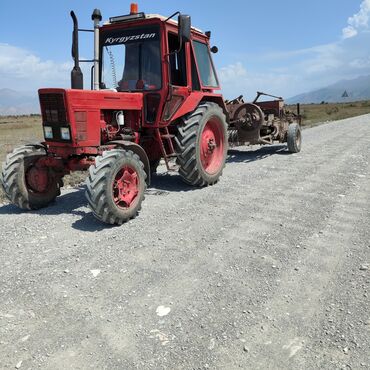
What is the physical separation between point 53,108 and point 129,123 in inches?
53.1

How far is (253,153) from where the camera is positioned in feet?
37.0

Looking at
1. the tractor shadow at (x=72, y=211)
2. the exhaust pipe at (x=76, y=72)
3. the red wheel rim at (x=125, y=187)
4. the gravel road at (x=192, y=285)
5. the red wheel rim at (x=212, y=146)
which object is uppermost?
the exhaust pipe at (x=76, y=72)

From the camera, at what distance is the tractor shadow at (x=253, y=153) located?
10.2 metres

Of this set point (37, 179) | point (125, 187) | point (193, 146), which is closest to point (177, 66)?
point (193, 146)

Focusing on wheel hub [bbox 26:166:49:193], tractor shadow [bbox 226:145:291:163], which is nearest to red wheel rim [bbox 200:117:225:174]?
tractor shadow [bbox 226:145:291:163]

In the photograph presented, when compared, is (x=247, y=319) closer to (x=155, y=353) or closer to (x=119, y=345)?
(x=155, y=353)

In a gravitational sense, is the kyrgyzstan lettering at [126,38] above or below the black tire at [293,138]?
above

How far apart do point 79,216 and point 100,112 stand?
148 cm

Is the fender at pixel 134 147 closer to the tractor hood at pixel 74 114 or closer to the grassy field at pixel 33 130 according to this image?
the tractor hood at pixel 74 114

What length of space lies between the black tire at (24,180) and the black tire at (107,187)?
4.07 ft

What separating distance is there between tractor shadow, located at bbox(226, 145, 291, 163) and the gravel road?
4.09m

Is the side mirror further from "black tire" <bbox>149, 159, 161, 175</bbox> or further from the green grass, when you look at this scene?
the green grass

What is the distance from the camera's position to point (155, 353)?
105 inches

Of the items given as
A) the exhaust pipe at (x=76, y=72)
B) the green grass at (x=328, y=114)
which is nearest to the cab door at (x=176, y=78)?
the exhaust pipe at (x=76, y=72)
